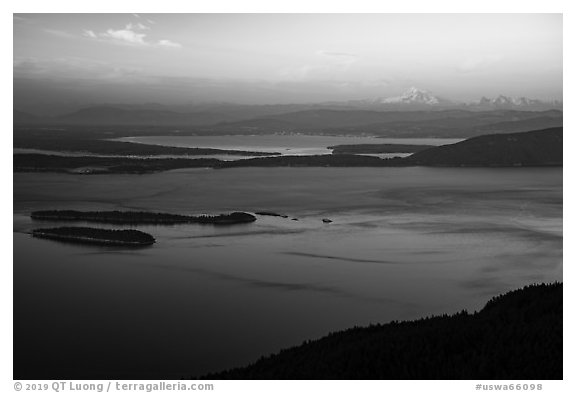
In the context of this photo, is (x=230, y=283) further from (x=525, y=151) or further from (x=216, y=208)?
(x=525, y=151)

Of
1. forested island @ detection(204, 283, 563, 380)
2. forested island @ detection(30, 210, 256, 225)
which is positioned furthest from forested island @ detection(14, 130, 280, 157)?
forested island @ detection(204, 283, 563, 380)

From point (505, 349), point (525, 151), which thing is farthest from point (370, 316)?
point (525, 151)

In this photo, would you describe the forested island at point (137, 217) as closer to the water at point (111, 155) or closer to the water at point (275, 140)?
the water at point (111, 155)

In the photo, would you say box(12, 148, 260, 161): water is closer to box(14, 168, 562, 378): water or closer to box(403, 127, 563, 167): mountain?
box(403, 127, 563, 167): mountain

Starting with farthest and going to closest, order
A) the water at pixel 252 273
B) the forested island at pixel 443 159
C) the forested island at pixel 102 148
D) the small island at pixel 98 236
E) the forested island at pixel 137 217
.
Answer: the forested island at pixel 102 148, the forested island at pixel 443 159, the forested island at pixel 137 217, the small island at pixel 98 236, the water at pixel 252 273

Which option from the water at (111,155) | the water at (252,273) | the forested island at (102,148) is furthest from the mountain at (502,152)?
the water at (252,273)

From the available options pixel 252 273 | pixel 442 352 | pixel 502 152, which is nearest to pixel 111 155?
pixel 502 152
